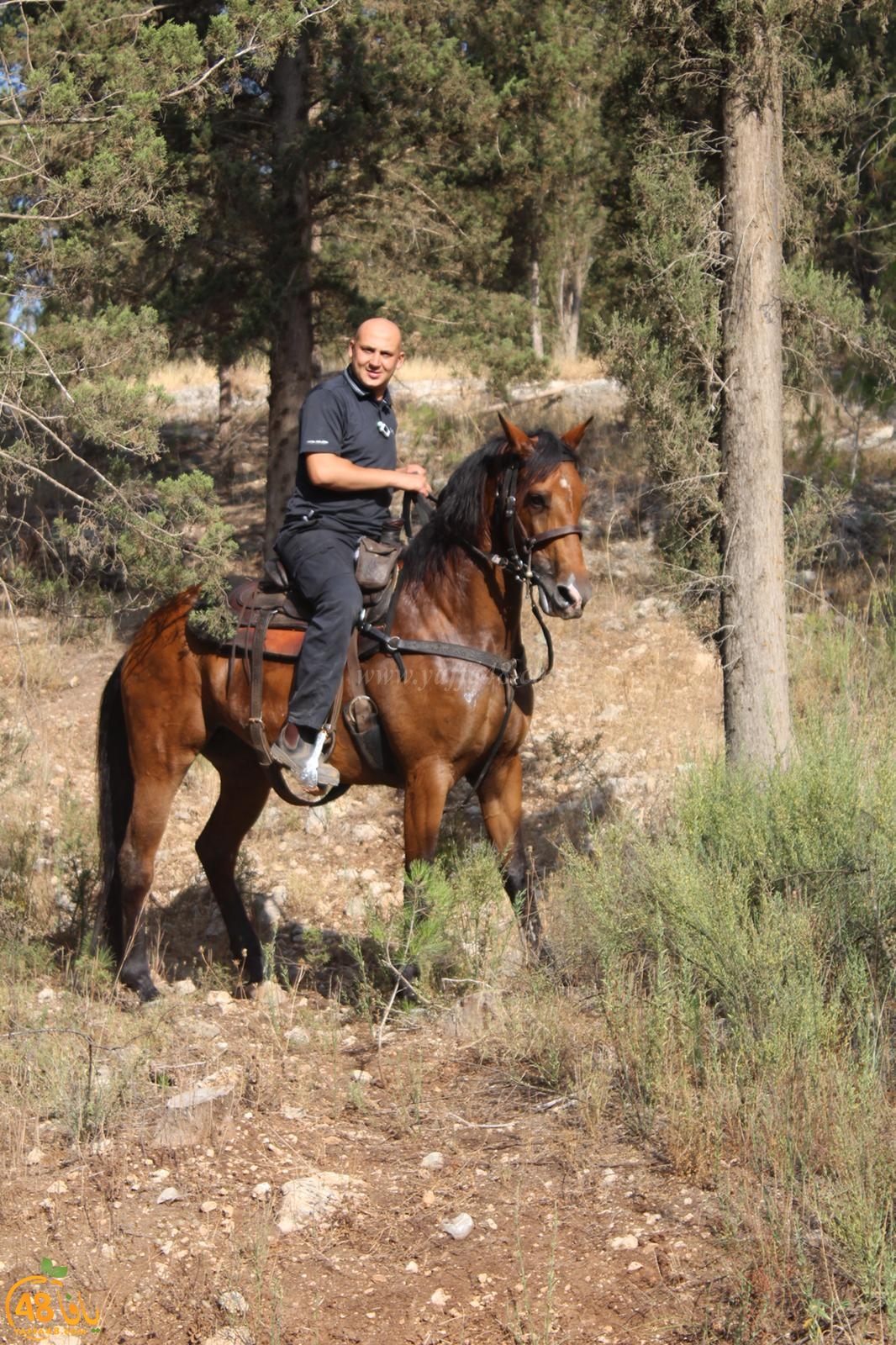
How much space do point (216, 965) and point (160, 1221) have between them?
2.79 m

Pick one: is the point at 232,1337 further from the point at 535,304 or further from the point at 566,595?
the point at 535,304

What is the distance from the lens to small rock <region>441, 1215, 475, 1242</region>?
424 cm

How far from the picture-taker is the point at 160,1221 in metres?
4.41

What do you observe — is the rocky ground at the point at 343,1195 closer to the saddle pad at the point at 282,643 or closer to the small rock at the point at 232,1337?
the small rock at the point at 232,1337

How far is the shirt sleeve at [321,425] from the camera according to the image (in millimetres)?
5941

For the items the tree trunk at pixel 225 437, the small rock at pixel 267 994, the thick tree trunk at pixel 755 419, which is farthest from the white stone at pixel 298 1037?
the tree trunk at pixel 225 437

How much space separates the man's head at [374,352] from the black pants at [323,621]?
0.76 meters

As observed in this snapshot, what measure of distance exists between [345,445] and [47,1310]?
382 cm

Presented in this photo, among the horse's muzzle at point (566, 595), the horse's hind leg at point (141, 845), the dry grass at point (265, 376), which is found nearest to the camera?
the horse's muzzle at point (566, 595)

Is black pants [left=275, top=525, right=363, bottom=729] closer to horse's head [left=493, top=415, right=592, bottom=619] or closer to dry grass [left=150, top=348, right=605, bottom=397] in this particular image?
horse's head [left=493, top=415, right=592, bottom=619]

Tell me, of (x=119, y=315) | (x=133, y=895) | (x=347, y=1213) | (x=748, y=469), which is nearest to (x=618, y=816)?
(x=748, y=469)

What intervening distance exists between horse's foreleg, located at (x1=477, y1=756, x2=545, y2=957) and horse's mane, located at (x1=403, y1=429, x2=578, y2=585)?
3.42 ft

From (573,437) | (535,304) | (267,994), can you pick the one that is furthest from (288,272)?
(267,994)

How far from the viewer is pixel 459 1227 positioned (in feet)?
14.0
